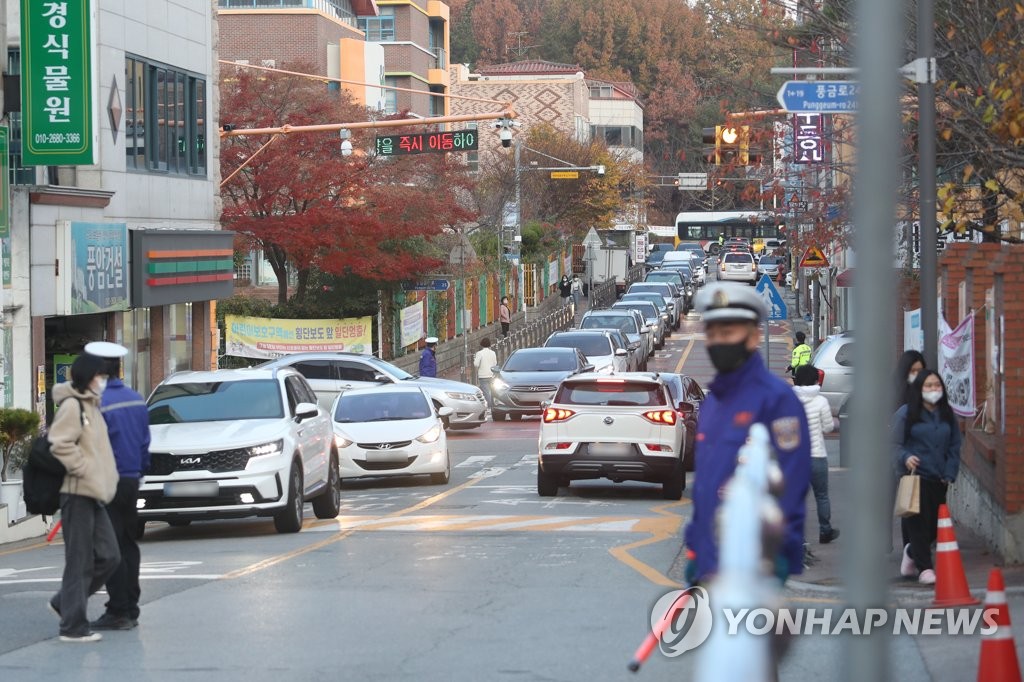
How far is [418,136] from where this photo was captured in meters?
32.5

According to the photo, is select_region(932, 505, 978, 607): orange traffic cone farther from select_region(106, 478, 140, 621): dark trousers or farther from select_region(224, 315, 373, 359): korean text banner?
select_region(224, 315, 373, 359): korean text banner

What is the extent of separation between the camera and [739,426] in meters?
5.92

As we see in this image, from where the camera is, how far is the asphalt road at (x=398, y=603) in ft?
30.2

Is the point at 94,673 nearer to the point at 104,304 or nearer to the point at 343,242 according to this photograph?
the point at 104,304

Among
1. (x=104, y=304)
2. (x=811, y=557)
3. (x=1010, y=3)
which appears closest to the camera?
(x=811, y=557)

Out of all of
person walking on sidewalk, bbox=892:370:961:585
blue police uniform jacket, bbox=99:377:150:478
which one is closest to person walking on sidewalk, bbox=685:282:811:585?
blue police uniform jacket, bbox=99:377:150:478

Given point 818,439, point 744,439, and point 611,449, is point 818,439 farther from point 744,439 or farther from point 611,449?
point 744,439

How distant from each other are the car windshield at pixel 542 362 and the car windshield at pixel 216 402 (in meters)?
16.5

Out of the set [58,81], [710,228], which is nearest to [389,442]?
[58,81]

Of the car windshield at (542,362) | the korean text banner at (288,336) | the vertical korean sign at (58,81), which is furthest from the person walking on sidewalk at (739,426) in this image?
the korean text banner at (288,336)

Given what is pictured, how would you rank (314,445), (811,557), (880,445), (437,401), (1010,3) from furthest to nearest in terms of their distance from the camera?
(437,401) < (314,445) < (1010,3) < (811,557) < (880,445)

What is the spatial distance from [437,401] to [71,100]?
10383mm

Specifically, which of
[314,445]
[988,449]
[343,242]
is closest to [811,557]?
[988,449]

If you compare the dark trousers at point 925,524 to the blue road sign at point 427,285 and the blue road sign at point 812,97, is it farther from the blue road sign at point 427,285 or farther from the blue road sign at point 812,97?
the blue road sign at point 427,285
